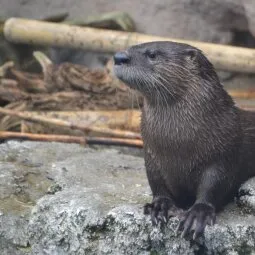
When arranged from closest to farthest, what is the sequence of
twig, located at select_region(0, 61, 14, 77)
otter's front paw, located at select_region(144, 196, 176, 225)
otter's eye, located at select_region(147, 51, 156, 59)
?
otter's front paw, located at select_region(144, 196, 176, 225), otter's eye, located at select_region(147, 51, 156, 59), twig, located at select_region(0, 61, 14, 77)

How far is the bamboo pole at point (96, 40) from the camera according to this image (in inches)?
198

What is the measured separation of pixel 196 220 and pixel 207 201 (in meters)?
0.14

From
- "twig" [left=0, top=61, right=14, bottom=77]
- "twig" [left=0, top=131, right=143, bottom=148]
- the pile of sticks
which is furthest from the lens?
"twig" [left=0, top=61, right=14, bottom=77]

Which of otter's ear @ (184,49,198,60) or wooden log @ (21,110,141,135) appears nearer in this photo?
otter's ear @ (184,49,198,60)

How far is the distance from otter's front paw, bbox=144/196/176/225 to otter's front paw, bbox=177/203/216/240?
0.29ft

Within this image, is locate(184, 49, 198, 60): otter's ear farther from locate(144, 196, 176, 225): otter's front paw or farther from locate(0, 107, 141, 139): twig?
locate(0, 107, 141, 139): twig

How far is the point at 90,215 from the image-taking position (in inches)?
122

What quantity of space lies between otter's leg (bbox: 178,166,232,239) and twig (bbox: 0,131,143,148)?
1.32m

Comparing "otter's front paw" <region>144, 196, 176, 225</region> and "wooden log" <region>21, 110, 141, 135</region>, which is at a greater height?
"otter's front paw" <region>144, 196, 176, 225</region>

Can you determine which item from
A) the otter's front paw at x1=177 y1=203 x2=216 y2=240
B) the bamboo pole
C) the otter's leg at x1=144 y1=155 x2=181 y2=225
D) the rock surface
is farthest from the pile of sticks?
the otter's front paw at x1=177 y1=203 x2=216 y2=240

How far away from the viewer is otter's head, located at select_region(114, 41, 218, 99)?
10.1 ft

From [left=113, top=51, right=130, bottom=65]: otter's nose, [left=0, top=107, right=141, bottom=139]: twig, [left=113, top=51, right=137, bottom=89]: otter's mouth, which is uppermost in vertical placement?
[left=113, top=51, right=130, bottom=65]: otter's nose

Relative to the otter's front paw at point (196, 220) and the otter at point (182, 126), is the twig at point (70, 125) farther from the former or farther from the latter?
the otter's front paw at point (196, 220)

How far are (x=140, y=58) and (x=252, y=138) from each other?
54 cm
